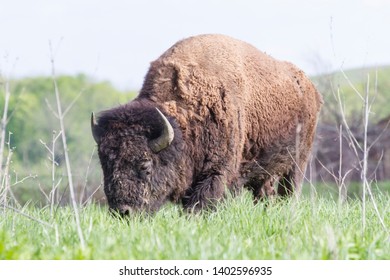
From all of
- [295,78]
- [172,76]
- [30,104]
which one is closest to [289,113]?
[295,78]

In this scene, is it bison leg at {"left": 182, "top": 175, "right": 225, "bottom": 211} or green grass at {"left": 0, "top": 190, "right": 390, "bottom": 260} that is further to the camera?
bison leg at {"left": 182, "top": 175, "right": 225, "bottom": 211}

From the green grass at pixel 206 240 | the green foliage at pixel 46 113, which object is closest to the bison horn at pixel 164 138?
the green grass at pixel 206 240

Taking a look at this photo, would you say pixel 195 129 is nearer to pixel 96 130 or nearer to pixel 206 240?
pixel 96 130

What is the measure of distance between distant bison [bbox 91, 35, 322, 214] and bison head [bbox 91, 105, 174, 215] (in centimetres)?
1

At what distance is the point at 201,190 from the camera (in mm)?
8828

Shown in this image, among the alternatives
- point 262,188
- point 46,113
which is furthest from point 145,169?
point 46,113

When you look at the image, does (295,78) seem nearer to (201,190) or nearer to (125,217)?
(201,190)

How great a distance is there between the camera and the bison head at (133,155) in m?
8.20

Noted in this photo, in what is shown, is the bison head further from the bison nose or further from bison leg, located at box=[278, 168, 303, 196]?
bison leg, located at box=[278, 168, 303, 196]

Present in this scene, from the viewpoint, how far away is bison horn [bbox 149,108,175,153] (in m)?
8.48

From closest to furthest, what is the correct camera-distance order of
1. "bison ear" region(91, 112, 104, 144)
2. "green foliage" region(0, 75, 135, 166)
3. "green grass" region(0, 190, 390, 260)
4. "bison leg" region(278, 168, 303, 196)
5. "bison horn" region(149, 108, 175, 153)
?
"green grass" region(0, 190, 390, 260), "bison horn" region(149, 108, 175, 153), "bison ear" region(91, 112, 104, 144), "bison leg" region(278, 168, 303, 196), "green foliage" region(0, 75, 135, 166)

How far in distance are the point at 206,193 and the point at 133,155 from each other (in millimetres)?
967

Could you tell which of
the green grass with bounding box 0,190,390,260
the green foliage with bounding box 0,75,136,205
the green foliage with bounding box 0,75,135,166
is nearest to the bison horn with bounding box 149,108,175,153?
the green grass with bounding box 0,190,390,260
